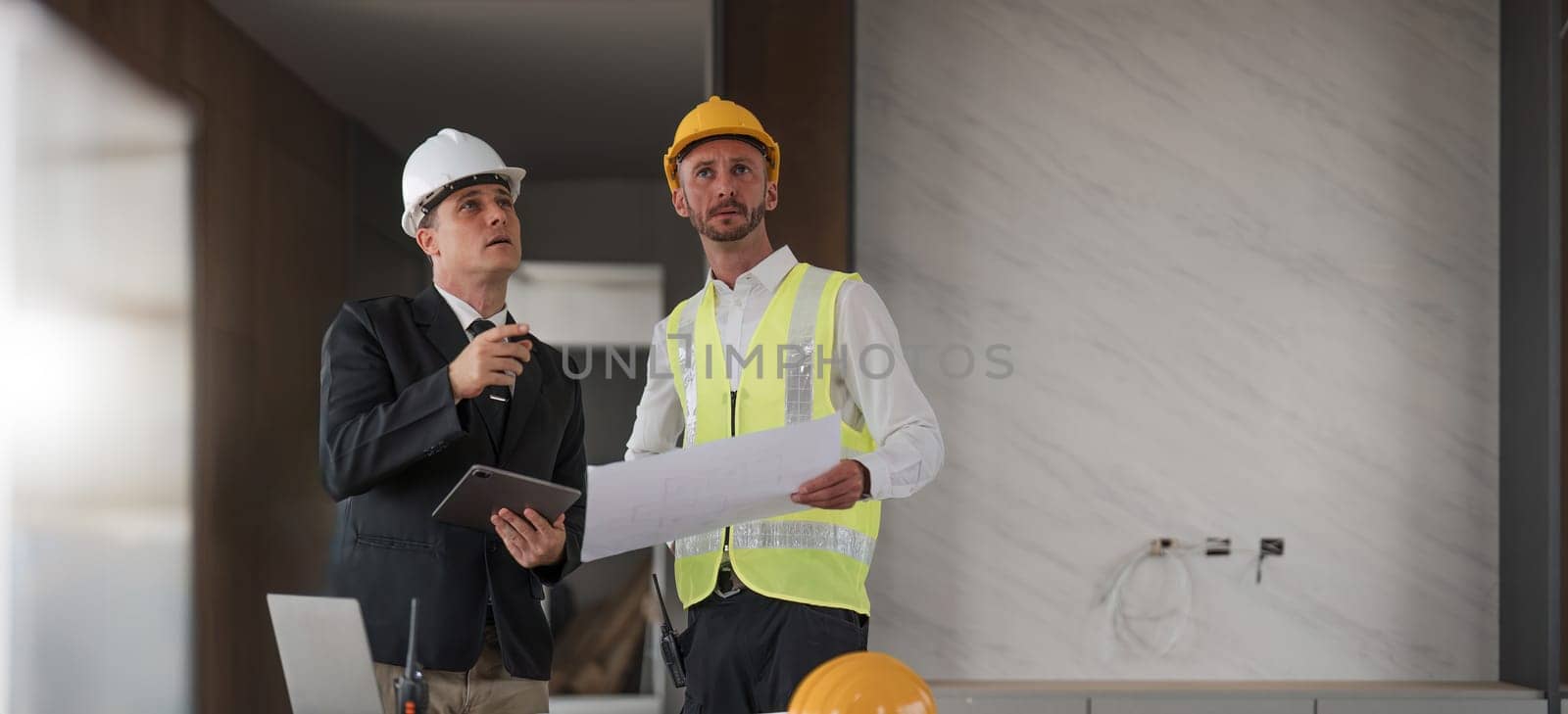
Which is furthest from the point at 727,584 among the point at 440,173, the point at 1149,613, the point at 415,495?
the point at 1149,613

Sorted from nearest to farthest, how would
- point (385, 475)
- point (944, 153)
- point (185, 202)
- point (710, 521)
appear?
point (710, 521) → point (385, 475) → point (185, 202) → point (944, 153)

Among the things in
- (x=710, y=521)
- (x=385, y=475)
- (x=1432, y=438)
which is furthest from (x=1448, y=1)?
(x=385, y=475)

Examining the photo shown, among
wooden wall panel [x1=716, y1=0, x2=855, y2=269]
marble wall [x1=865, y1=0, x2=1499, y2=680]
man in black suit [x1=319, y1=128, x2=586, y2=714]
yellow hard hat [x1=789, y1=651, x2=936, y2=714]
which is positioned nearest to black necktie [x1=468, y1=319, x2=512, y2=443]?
man in black suit [x1=319, y1=128, x2=586, y2=714]

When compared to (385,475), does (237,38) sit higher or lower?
higher

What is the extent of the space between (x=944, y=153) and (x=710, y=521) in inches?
83.8

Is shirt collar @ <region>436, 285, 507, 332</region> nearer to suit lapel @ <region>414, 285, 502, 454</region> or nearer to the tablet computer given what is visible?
suit lapel @ <region>414, 285, 502, 454</region>

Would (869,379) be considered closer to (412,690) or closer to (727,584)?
(727,584)

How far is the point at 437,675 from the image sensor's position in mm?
1999

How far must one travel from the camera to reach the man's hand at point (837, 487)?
1.93 meters

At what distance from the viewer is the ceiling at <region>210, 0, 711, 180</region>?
126 inches

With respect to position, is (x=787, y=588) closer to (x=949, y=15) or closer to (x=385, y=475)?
(x=385, y=475)

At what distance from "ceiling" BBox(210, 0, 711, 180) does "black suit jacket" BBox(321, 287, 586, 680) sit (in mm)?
1128

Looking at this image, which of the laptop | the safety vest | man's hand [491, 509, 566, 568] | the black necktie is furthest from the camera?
the safety vest

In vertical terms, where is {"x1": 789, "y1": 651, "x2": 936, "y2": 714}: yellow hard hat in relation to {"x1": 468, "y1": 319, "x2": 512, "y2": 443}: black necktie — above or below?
below
